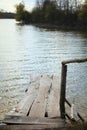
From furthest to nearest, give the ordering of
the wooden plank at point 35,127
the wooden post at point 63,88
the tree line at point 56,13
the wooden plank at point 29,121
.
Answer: the tree line at point 56,13 → the wooden post at point 63,88 → the wooden plank at point 29,121 → the wooden plank at point 35,127

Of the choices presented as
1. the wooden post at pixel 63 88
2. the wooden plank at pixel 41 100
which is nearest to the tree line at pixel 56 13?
the wooden plank at pixel 41 100

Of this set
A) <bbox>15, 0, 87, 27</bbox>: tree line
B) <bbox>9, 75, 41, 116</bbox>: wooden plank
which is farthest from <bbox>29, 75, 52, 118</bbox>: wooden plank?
<bbox>15, 0, 87, 27</bbox>: tree line

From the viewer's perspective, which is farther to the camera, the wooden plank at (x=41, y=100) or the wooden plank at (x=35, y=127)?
the wooden plank at (x=41, y=100)

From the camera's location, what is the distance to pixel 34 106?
9.60 m

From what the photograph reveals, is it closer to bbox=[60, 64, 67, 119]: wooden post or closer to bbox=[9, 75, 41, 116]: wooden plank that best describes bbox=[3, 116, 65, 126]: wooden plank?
bbox=[9, 75, 41, 116]: wooden plank

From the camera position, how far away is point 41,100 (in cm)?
1025

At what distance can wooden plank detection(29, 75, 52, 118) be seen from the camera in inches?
356

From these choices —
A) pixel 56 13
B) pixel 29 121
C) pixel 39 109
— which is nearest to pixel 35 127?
pixel 29 121

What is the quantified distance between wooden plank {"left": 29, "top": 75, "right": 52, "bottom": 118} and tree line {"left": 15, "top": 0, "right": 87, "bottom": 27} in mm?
76297

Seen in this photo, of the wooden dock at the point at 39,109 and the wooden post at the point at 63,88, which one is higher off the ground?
the wooden post at the point at 63,88

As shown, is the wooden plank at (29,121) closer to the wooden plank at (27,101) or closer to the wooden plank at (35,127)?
the wooden plank at (35,127)

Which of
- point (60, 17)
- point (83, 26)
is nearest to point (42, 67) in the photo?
point (83, 26)

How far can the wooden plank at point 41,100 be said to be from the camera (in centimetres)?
904

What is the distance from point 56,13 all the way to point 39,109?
9438 centimetres
